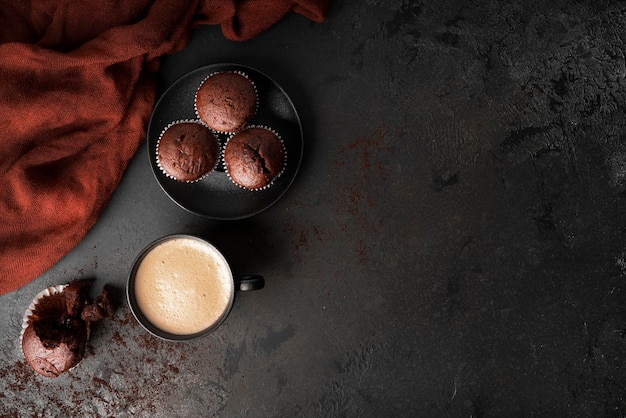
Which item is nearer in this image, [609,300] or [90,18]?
[90,18]

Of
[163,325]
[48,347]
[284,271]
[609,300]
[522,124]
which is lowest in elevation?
[48,347]

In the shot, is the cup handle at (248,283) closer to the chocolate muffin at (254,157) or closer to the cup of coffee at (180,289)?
the cup of coffee at (180,289)

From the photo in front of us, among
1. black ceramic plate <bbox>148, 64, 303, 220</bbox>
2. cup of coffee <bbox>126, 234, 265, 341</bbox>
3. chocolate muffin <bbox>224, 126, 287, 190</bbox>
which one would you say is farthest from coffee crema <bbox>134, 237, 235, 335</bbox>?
chocolate muffin <bbox>224, 126, 287, 190</bbox>

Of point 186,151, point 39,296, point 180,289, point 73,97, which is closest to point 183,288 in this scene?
point 180,289

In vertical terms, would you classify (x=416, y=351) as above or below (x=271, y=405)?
above

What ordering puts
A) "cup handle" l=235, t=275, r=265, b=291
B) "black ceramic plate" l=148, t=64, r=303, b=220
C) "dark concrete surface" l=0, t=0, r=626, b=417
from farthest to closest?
"dark concrete surface" l=0, t=0, r=626, b=417, "black ceramic plate" l=148, t=64, r=303, b=220, "cup handle" l=235, t=275, r=265, b=291

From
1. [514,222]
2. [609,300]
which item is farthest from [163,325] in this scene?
[609,300]

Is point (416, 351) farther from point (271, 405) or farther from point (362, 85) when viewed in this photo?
point (362, 85)

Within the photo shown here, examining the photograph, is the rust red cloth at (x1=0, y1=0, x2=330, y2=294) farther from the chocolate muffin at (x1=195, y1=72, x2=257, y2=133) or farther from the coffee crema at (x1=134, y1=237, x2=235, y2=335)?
the coffee crema at (x1=134, y1=237, x2=235, y2=335)
